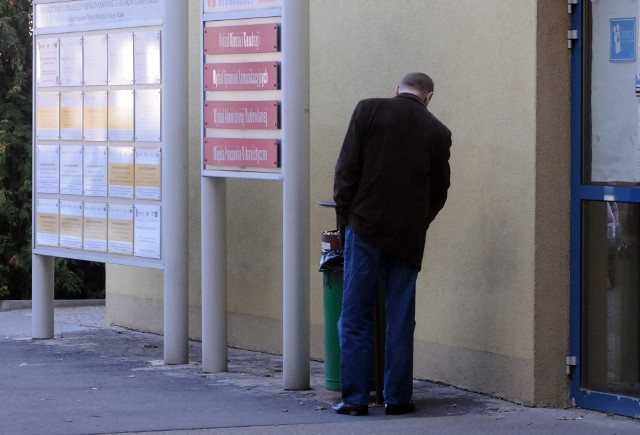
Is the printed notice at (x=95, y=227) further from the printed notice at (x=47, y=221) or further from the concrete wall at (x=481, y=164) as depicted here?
the concrete wall at (x=481, y=164)

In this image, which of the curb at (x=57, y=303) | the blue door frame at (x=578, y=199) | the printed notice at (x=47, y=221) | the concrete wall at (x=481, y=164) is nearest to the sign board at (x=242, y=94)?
the concrete wall at (x=481, y=164)

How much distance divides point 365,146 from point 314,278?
2.37m

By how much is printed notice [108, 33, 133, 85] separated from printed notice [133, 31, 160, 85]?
8 centimetres

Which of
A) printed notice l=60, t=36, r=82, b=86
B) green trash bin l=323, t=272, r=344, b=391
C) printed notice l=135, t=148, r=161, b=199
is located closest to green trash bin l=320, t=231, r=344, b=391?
green trash bin l=323, t=272, r=344, b=391

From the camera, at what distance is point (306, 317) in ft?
25.9

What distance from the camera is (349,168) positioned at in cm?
703

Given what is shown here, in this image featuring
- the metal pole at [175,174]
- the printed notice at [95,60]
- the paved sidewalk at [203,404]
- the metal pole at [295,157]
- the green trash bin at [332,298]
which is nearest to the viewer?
the paved sidewalk at [203,404]

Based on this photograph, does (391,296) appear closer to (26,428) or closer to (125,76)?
(26,428)

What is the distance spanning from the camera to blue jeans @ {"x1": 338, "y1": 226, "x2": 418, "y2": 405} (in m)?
7.08

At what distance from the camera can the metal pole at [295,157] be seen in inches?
307

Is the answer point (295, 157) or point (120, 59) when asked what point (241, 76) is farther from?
point (120, 59)

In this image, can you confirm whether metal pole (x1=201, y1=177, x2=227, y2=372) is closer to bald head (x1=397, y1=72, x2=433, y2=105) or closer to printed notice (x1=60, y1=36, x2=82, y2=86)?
bald head (x1=397, y1=72, x2=433, y2=105)

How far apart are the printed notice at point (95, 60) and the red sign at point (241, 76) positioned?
1583mm

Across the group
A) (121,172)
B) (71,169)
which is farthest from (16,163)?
(121,172)
